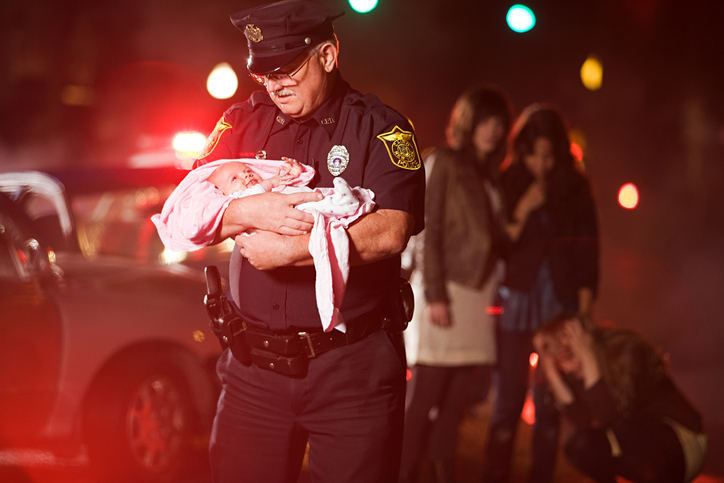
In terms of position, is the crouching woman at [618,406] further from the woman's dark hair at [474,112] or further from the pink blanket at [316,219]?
the pink blanket at [316,219]

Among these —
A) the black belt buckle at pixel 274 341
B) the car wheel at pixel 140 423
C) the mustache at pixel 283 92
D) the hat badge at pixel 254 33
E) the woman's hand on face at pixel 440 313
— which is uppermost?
the hat badge at pixel 254 33

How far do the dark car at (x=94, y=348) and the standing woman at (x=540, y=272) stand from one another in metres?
1.79

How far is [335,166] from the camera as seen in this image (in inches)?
90.9

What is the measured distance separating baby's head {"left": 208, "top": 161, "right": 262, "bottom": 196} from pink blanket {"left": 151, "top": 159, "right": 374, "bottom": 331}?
0.07ft

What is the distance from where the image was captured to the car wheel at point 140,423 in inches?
167

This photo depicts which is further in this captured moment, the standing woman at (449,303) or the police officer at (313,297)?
the standing woman at (449,303)

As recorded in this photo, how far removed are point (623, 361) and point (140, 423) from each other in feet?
8.83

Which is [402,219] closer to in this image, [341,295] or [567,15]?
[341,295]

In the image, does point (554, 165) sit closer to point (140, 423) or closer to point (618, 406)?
point (618, 406)

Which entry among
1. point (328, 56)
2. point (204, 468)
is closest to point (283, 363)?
point (328, 56)

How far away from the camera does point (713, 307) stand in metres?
10.4

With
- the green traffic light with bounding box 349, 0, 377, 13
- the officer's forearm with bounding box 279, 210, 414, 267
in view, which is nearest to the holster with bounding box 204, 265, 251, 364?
the officer's forearm with bounding box 279, 210, 414, 267

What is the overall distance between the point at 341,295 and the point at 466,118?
88.1 inches

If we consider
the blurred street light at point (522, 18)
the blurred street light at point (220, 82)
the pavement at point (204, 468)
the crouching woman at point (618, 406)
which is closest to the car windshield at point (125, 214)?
the pavement at point (204, 468)
